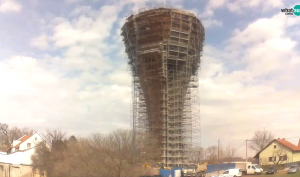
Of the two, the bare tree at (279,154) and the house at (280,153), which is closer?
the house at (280,153)

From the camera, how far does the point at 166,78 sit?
4825 cm

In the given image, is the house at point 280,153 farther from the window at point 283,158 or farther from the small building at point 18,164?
the small building at point 18,164

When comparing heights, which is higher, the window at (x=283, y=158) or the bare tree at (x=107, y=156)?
the bare tree at (x=107, y=156)

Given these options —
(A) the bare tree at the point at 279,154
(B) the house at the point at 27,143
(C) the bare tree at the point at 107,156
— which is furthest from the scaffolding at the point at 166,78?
(B) the house at the point at 27,143

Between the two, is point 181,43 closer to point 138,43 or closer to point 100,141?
point 138,43

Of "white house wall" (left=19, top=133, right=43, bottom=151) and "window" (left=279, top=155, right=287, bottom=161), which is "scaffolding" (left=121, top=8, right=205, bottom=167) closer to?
"window" (left=279, top=155, right=287, bottom=161)

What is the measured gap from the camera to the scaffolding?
4750 cm

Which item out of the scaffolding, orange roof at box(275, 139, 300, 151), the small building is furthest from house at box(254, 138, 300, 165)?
the small building

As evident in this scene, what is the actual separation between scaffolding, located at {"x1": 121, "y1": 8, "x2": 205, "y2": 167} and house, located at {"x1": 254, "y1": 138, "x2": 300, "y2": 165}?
1994cm

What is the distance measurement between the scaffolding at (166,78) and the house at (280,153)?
19935 mm

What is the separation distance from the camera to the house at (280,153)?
175ft

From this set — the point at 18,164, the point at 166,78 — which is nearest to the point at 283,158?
the point at 166,78

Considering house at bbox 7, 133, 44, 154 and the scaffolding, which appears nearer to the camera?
the scaffolding

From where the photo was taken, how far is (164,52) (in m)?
47.7
